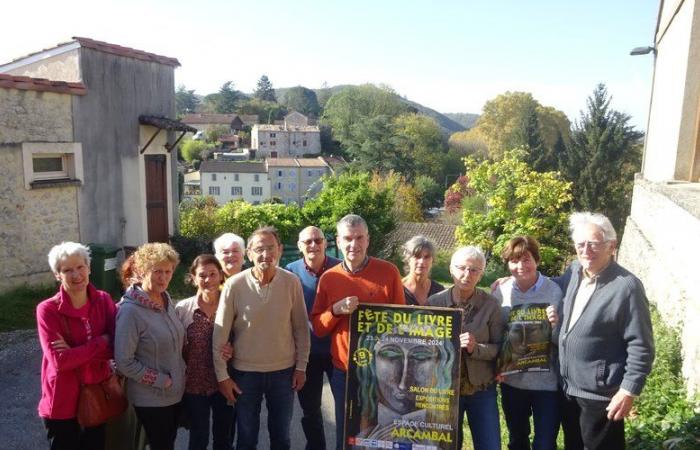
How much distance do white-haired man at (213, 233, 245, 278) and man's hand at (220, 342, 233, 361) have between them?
0.57 m

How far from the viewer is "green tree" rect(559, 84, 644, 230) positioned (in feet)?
112

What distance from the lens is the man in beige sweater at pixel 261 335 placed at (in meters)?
3.50

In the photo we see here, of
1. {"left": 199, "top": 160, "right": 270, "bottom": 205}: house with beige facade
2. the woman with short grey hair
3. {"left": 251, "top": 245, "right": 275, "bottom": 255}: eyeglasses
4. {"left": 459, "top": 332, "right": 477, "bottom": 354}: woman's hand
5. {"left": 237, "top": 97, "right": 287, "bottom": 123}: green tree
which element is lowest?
{"left": 199, "top": 160, "right": 270, "bottom": 205}: house with beige facade

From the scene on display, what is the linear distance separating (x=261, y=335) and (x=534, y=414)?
1.97 m

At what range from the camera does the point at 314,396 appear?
4.01 m

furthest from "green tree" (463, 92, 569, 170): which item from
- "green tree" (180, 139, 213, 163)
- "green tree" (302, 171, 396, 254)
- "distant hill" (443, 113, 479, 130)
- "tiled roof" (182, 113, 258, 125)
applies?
"distant hill" (443, 113, 479, 130)

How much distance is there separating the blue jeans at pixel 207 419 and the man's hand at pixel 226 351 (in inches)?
15.1

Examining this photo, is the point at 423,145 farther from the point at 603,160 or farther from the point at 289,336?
the point at 289,336

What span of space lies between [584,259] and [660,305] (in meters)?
4.17

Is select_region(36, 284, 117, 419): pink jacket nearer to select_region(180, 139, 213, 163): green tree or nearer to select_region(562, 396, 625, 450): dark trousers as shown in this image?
select_region(562, 396, 625, 450): dark trousers

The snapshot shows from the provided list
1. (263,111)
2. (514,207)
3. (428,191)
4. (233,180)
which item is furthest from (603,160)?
(263,111)

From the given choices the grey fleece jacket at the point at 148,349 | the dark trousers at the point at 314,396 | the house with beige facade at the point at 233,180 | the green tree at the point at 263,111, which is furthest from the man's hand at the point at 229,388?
the green tree at the point at 263,111

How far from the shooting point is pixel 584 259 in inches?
126

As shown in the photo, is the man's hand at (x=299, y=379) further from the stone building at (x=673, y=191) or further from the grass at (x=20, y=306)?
the grass at (x=20, y=306)
